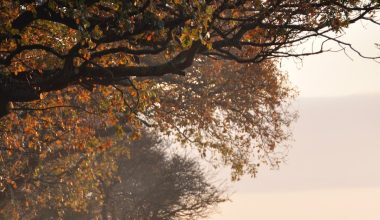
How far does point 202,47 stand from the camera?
670 inches

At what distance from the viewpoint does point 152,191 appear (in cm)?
5116

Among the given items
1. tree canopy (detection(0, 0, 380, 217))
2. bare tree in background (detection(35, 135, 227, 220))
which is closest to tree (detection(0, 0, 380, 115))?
tree canopy (detection(0, 0, 380, 217))

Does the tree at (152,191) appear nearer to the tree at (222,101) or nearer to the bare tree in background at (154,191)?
the bare tree in background at (154,191)

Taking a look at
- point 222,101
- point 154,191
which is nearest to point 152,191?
point 154,191

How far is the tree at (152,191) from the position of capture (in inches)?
1971

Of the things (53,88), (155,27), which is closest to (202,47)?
(155,27)

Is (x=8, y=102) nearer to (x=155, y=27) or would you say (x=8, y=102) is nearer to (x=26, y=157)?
(x=155, y=27)

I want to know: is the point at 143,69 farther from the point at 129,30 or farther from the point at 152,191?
the point at 152,191

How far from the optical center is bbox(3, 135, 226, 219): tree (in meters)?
50.1

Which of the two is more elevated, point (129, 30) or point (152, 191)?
point (152, 191)

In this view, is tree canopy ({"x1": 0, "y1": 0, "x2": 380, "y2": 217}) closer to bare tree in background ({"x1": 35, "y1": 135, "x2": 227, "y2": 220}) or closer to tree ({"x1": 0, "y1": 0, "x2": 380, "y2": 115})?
tree ({"x1": 0, "y1": 0, "x2": 380, "y2": 115})

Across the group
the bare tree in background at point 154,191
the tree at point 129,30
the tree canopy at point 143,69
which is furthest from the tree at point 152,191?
the tree at point 129,30

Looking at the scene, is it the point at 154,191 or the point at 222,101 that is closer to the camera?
the point at 222,101

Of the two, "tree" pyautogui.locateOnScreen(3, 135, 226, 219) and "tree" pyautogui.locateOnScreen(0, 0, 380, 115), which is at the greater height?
"tree" pyautogui.locateOnScreen(3, 135, 226, 219)
